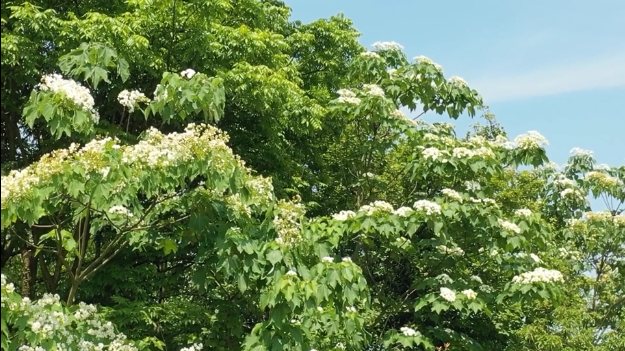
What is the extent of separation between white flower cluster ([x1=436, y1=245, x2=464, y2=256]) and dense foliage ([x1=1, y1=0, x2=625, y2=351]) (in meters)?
0.03

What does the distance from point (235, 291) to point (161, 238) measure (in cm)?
226

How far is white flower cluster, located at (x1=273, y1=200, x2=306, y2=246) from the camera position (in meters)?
4.84

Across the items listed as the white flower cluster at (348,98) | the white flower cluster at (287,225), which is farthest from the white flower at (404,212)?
the white flower cluster at (287,225)

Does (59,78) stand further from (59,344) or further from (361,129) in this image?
(361,129)

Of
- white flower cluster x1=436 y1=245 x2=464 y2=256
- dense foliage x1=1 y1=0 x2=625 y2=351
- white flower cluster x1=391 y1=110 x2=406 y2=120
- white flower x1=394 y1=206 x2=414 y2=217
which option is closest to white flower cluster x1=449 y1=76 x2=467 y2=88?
dense foliage x1=1 y1=0 x2=625 y2=351

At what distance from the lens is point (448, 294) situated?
676cm

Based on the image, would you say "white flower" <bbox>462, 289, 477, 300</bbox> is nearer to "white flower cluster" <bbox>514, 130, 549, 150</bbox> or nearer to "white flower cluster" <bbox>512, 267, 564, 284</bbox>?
"white flower cluster" <bbox>512, 267, 564, 284</bbox>

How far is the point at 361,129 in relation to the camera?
906cm

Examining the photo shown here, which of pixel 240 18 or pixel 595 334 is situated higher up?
pixel 240 18

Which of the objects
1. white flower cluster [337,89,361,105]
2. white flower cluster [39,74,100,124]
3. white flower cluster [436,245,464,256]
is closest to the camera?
white flower cluster [39,74,100,124]

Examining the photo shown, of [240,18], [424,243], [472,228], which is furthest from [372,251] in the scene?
[240,18]

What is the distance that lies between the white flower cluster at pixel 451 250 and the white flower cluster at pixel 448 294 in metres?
1.04

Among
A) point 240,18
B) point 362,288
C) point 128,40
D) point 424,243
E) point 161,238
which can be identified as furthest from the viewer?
point 240,18

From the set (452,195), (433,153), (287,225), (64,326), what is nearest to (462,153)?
(433,153)
